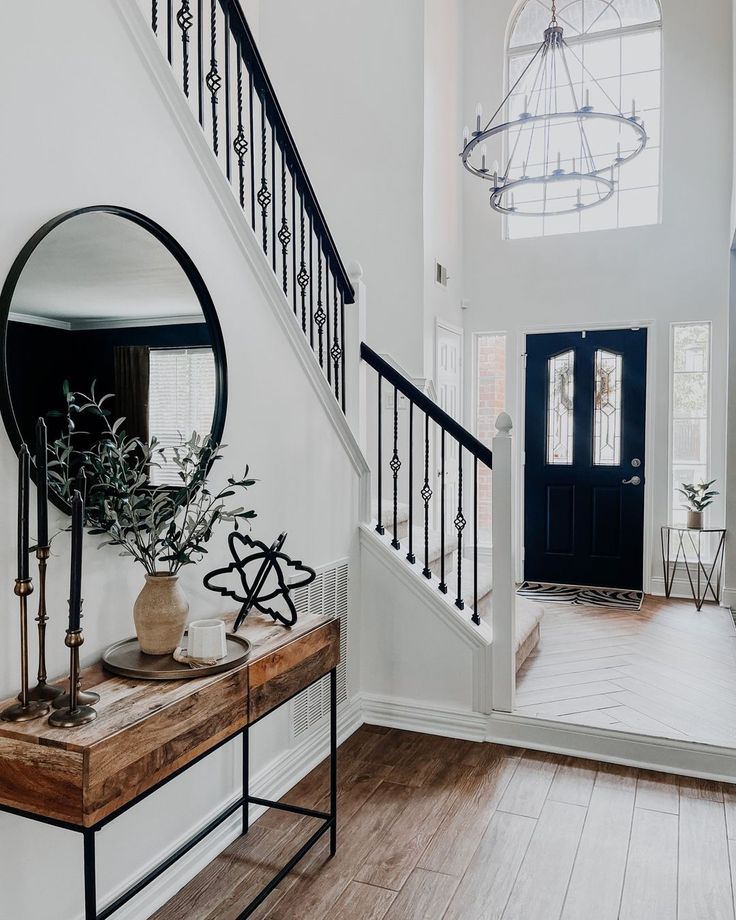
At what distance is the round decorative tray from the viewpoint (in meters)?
1.83

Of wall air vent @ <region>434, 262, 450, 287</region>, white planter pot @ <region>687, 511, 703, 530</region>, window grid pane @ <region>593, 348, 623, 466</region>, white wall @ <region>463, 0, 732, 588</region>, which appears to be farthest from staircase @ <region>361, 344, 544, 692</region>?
white planter pot @ <region>687, 511, 703, 530</region>

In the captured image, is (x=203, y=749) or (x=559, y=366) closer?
(x=203, y=749)

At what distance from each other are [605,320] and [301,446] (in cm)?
386

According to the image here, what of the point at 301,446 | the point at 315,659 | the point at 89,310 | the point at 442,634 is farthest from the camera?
the point at 442,634

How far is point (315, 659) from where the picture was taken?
2.40 meters

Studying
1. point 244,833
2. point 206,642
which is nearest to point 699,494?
point 244,833

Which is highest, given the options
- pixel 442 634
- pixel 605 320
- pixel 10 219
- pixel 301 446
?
pixel 605 320

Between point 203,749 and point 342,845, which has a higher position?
point 203,749

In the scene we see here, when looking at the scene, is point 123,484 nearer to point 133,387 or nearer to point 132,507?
point 132,507

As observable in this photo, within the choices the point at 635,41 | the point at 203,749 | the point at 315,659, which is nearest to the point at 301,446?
the point at 315,659

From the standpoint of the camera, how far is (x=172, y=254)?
90.9 inches

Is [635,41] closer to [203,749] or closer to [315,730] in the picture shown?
[315,730]

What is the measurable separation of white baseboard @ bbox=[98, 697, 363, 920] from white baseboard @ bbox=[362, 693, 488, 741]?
0.25ft

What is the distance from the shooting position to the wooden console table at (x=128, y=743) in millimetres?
1469
